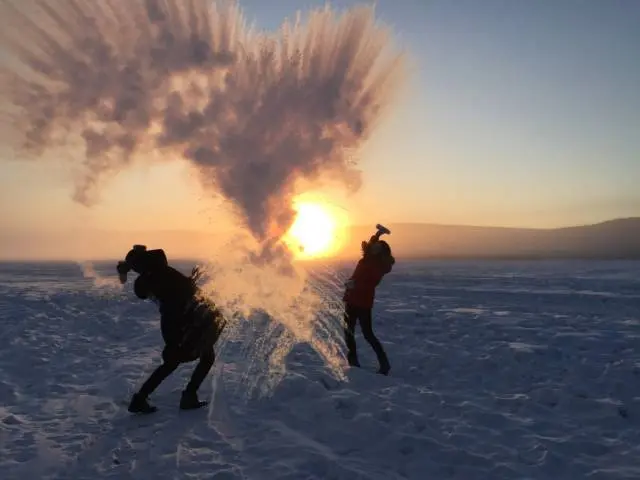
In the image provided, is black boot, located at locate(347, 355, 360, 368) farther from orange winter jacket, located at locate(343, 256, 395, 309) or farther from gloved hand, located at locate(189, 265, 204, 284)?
gloved hand, located at locate(189, 265, 204, 284)

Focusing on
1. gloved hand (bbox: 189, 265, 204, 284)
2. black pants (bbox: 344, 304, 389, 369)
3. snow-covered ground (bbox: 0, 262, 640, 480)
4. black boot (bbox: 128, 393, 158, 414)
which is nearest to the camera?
snow-covered ground (bbox: 0, 262, 640, 480)

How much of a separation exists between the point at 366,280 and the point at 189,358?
357 centimetres

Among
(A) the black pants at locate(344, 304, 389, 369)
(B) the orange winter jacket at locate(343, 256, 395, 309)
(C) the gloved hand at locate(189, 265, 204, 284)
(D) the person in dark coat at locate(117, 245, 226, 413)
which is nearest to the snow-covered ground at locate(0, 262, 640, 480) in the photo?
(D) the person in dark coat at locate(117, 245, 226, 413)

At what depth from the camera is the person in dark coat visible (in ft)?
18.9

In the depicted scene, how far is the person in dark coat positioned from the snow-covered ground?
1.05 ft

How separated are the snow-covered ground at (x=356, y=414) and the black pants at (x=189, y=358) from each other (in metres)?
0.37

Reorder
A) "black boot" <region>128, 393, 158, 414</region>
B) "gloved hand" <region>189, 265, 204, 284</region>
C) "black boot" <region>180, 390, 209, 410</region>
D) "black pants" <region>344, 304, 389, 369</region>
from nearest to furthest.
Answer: "black boot" <region>128, 393, 158, 414</region>
"black boot" <region>180, 390, 209, 410</region>
"gloved hand" <region>189, 265, 204, 284</region>
"black pants" <region>344, 304, 389, 369</region>

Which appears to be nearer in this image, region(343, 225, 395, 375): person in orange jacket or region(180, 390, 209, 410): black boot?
region(180, 390, 209, 410): black boot

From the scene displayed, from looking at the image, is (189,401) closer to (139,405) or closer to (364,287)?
(139,405)

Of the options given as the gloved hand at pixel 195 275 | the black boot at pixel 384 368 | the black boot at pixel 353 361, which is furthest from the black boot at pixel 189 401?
the black boot at pixel 384 368

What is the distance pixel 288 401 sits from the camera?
245 inches

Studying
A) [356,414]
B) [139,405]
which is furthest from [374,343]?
[139,405]

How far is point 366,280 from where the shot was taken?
823cm

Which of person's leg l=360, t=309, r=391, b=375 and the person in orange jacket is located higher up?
the person in orange jacket
